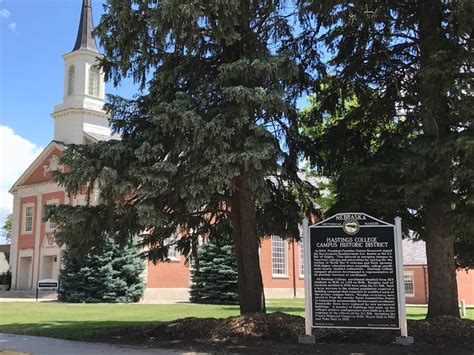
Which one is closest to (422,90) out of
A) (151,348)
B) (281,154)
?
(281,154)

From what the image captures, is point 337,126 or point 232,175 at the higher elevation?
point 337,126

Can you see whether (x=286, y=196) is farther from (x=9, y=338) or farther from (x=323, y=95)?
(x=9, y=338)

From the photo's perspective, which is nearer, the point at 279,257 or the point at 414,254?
the point at 414,254

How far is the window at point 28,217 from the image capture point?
47406mm

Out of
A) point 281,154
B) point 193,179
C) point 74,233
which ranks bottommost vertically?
point 74,233

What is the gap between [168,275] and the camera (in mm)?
41000

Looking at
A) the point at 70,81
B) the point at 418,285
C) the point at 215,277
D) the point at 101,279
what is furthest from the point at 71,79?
the point at 418,285

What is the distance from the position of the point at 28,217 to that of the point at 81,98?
11509 mm

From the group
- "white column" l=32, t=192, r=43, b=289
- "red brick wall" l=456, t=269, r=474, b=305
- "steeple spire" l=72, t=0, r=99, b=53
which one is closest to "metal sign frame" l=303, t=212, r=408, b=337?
"white column" l=32, t=192, r=43, b=289

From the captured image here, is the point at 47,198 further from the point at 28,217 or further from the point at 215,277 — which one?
the point at 215,277

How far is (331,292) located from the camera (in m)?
10.6

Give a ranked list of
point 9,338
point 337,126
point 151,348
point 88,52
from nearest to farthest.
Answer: point 151,348 → point 9,338 → point 337,126 → point 88,52

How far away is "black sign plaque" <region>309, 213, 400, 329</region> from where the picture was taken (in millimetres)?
10266

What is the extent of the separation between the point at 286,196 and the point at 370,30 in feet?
15.8
